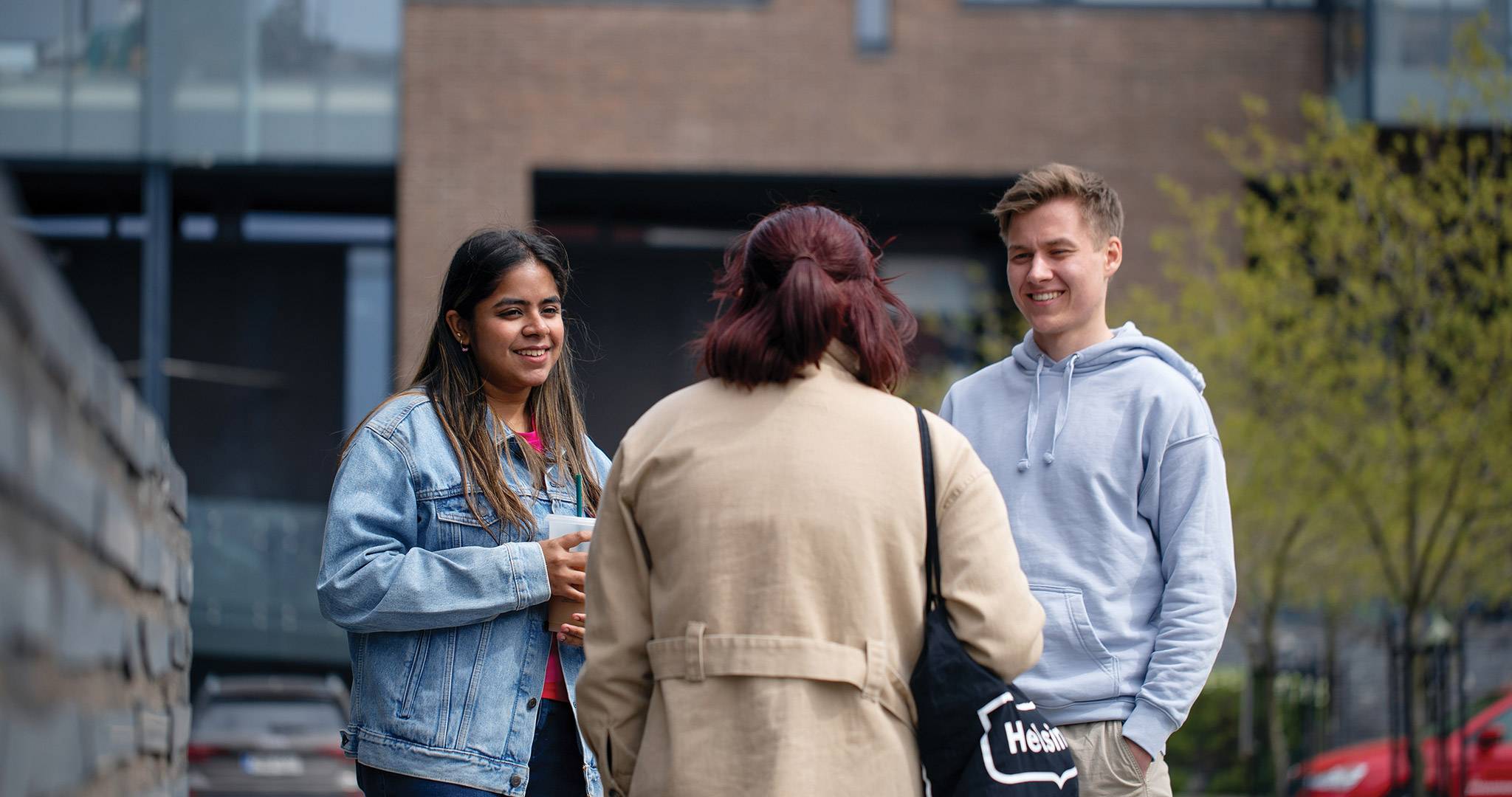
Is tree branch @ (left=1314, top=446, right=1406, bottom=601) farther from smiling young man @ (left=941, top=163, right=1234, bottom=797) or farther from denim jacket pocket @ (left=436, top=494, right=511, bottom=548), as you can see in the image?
denim jacket pocket @ (left=436, top=494, right=511, bottom=548)

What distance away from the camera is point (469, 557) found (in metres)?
3.17

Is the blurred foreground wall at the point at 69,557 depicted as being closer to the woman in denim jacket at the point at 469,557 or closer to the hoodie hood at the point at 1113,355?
the woman in denim jacket at the point at 469,557

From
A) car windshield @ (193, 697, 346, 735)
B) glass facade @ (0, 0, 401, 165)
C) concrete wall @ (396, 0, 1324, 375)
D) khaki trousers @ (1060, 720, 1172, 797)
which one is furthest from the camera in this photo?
concrete wall @ (396, 0, 1324, 375)

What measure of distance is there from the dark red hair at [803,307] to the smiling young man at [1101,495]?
0.68 meters

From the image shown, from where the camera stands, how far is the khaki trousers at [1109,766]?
3059 millimetres

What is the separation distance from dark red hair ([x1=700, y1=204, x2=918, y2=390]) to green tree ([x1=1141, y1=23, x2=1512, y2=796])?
872 cm

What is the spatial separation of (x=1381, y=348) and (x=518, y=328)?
9.35m

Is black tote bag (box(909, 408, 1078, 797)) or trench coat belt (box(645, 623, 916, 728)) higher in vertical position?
trench coat belt (box(645, 623, 916, 728))

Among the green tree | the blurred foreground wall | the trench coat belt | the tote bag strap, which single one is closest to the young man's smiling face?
the tote bag strap

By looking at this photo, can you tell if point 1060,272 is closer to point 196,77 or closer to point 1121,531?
point 1121,531

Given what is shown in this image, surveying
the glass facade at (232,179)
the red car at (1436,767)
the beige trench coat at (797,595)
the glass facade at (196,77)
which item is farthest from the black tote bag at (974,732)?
the glass facade at (196,77)

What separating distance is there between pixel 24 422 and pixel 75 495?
0.99ft

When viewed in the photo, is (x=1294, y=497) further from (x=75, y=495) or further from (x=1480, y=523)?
(x=75, y=495)

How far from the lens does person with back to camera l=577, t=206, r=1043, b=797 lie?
2533 millimetres
